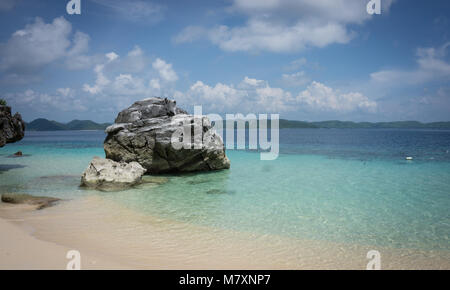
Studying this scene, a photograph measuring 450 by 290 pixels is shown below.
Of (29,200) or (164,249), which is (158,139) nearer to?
(29,200)

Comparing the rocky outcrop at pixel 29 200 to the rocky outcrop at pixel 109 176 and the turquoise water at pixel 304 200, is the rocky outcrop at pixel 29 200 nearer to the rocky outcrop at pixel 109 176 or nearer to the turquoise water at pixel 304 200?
the turquoise water at pixel 304 200

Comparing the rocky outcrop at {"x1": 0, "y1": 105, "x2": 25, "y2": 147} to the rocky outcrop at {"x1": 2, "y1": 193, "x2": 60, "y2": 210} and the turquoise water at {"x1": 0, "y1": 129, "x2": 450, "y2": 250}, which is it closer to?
the turquoise water at {"x1": 0, "y1": 129, "x2": 450, "y2": 250}

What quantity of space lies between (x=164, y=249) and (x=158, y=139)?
11990 millimetres

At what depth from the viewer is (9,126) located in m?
19.9

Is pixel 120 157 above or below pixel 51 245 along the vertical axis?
above

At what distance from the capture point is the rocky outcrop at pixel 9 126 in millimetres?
19359

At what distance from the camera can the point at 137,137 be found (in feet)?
60.6

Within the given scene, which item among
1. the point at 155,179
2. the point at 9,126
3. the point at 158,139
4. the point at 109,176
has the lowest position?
the point at 155,179

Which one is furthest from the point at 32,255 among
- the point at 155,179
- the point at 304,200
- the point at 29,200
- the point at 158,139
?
the point at 158,139

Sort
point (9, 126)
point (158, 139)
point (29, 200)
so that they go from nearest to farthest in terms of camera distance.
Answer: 1. point (29, 200)
2. point (158, 139)
3. point (9, 126)
